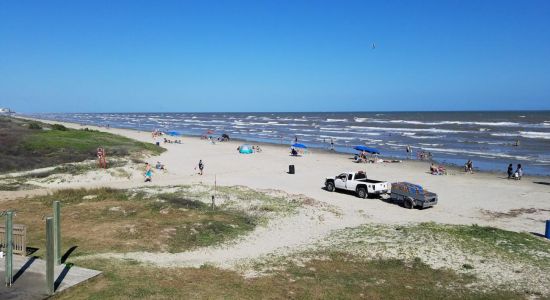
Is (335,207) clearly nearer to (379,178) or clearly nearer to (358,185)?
(358,185)

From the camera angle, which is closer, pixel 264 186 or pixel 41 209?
pixel 41 209

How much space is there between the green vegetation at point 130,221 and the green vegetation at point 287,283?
98.6 inches

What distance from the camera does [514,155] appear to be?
5050 centimetres

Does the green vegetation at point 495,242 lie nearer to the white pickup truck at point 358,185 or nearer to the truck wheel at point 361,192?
the white pickup truck at point 358,185

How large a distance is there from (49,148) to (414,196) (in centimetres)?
3284

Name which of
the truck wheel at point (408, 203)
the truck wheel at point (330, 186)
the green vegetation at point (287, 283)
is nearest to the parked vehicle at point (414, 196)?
the truck wheel at point (408, 203)

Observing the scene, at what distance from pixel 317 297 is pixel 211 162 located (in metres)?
33.0

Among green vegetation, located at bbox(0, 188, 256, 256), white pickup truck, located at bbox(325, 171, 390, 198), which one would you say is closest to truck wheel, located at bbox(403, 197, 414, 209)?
white pickup truck, located at bbox(325, 171, 390, 198)

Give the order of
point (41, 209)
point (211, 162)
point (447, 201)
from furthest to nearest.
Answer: point (211, 162) → point (447, 201) → point (41, 209)

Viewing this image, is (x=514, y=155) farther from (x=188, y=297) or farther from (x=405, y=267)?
(x=188, y=297)

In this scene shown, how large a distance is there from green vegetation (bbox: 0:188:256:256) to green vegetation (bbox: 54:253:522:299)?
8.22 ft

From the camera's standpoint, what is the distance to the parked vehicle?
942 inches

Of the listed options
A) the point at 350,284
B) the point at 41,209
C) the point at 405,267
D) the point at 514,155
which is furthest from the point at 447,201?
the point at 514,155

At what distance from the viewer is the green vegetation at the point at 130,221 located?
15844 millimetres
